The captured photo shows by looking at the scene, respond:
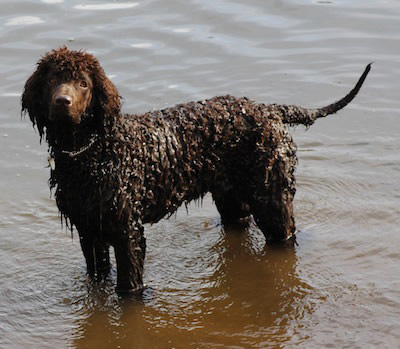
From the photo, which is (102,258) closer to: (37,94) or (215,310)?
(215,310)

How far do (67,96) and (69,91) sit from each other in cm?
7

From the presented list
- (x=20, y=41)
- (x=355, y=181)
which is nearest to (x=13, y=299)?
(x=355, y=181)

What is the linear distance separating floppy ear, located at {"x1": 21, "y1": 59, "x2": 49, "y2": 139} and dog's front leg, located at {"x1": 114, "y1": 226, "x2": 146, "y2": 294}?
0.99 m

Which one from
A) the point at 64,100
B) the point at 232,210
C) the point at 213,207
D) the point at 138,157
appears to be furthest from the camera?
the point at 213,207

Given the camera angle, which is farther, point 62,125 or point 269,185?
point 269,185

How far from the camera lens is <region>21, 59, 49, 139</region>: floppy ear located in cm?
527

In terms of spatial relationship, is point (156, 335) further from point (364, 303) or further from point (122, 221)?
point (364, 303)

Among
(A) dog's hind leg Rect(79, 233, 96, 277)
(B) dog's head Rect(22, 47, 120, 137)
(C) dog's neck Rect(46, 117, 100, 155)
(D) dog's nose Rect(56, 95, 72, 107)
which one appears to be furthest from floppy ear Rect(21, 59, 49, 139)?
(A) dog's hind leg Rect(79, 233, 96, 277)

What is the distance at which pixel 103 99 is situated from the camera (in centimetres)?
533

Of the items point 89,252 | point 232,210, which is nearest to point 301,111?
point 232,210

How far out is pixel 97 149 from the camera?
17.9ft

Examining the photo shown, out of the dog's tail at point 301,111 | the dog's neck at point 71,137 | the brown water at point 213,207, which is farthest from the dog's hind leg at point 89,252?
the dog's tail at point 301,111

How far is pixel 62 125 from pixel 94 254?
118 centimetres

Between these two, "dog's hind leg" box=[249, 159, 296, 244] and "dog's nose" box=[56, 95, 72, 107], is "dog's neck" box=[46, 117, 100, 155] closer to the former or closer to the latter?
Answer: "dog's nose" box=[56, 95, 72, 107]
